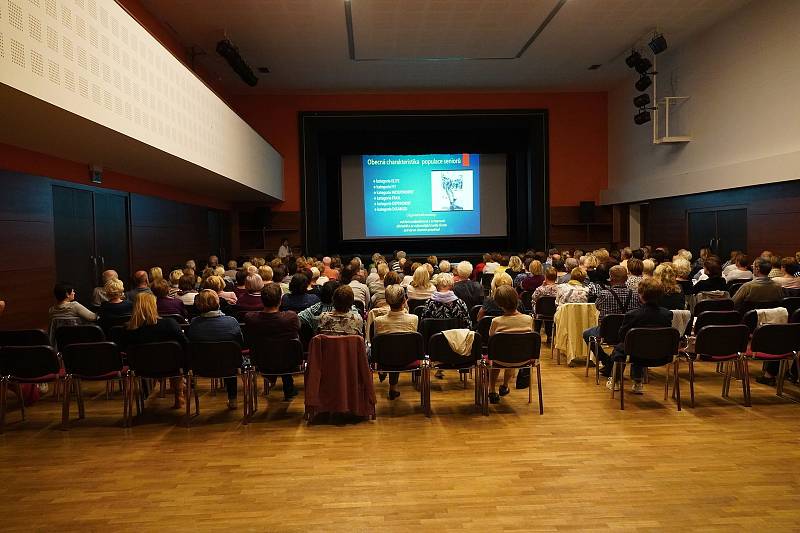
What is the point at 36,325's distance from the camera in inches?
291

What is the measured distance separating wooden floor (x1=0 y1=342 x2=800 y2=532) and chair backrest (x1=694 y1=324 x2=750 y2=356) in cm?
54

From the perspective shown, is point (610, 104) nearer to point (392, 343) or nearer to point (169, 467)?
point (392, 343)

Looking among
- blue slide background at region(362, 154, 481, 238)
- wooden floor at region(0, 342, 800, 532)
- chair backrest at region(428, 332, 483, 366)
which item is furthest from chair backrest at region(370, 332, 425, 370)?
blue slide background at region(362, 154, 481, 238)

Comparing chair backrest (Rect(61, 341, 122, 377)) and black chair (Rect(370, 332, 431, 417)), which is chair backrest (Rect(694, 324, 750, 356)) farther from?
chair backrest (Rect(61, 341, 122, 377))

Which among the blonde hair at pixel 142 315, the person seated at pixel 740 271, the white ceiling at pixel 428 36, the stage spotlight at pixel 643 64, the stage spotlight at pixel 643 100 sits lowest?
the blonde hair at pixel 142 315

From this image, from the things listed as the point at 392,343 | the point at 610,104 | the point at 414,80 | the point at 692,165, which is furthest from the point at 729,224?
the point at 392,343

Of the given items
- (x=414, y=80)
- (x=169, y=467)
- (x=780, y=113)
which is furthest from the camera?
(x=414, y=80)

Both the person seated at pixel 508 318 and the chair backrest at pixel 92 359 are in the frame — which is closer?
the chair backrest at pixel 92 359

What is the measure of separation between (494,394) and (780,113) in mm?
8272

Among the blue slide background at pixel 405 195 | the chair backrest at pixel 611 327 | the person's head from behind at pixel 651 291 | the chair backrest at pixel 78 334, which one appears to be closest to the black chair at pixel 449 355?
the chair backrest at pixel 611 327

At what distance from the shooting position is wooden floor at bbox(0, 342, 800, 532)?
355cm

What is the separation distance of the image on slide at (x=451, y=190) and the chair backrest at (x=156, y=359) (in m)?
12.8

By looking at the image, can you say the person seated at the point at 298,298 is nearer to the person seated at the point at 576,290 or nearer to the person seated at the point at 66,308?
the person seated at the point at 66,308

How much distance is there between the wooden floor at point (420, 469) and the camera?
3.55m
